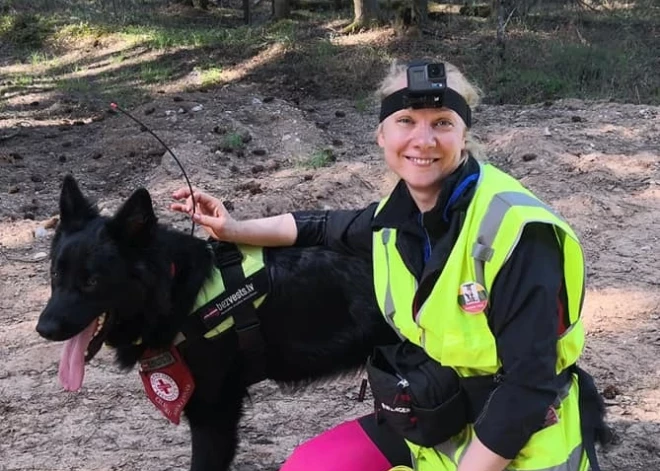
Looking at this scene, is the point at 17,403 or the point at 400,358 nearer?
the point at 400,358

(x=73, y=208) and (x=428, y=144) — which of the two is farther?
(x=73, y=208)

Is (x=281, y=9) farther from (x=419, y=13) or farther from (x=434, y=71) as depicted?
(x=434, y=71)

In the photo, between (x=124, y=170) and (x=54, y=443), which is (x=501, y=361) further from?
(x=124, y=170)

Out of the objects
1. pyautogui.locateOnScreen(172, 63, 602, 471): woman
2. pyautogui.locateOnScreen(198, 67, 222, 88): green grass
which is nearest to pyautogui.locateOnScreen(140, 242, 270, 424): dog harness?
pyautogui.locateOnScreen(172, 63, 602, 471): woman

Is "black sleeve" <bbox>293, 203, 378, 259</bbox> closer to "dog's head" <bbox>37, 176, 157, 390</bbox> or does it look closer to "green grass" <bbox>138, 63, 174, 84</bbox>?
"dog's head" <bbox>37, 176, 157, 390</bbox>

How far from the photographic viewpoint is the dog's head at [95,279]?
263 cm

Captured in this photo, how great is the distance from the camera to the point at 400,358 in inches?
94.4

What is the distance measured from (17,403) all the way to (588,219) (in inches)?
164

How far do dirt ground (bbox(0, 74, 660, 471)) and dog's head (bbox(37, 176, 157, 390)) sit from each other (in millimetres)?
954

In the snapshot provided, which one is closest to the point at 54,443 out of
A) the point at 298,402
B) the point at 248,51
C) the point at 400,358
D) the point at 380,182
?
the point at 298,402

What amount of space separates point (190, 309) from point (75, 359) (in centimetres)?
44

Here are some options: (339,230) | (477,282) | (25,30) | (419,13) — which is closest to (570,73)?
(419,13)

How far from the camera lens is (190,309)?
2.83 meters

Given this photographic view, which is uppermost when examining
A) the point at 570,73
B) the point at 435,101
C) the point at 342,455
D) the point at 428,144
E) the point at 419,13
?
the point at 435,101
